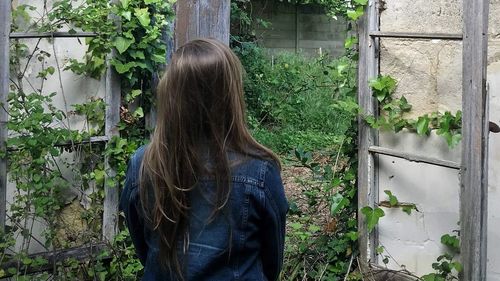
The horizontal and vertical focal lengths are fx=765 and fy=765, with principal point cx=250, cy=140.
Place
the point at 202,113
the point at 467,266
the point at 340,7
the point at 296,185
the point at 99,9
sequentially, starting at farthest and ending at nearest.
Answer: the point at 340,7
the point at 296,185
the point at 99,9
the point at 467,266
the point at 202,113

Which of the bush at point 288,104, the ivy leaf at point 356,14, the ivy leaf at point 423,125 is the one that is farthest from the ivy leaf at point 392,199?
the bush at point 288,104

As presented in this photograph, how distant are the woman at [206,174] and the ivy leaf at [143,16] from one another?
252 centimetres

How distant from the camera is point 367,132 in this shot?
455 cm

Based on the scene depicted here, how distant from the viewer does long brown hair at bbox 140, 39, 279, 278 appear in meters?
2.01

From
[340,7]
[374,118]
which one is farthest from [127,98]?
[340,7]

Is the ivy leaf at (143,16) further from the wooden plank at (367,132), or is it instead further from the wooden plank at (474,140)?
the wooden plank at (474,140)

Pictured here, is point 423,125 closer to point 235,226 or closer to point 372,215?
point 372,215

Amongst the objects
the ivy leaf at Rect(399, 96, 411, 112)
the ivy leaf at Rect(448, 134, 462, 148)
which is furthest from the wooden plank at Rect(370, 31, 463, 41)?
the ivy leaf at Rect(448, 134, 462, 148)

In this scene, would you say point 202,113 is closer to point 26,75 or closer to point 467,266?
point 467,266

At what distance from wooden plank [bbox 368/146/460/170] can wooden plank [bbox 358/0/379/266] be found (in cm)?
8

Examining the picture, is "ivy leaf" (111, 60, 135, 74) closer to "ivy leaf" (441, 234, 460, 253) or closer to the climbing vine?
the climbing vine

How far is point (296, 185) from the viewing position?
791 centimetres

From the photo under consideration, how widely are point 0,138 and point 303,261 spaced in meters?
2.05

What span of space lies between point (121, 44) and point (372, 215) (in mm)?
1781
